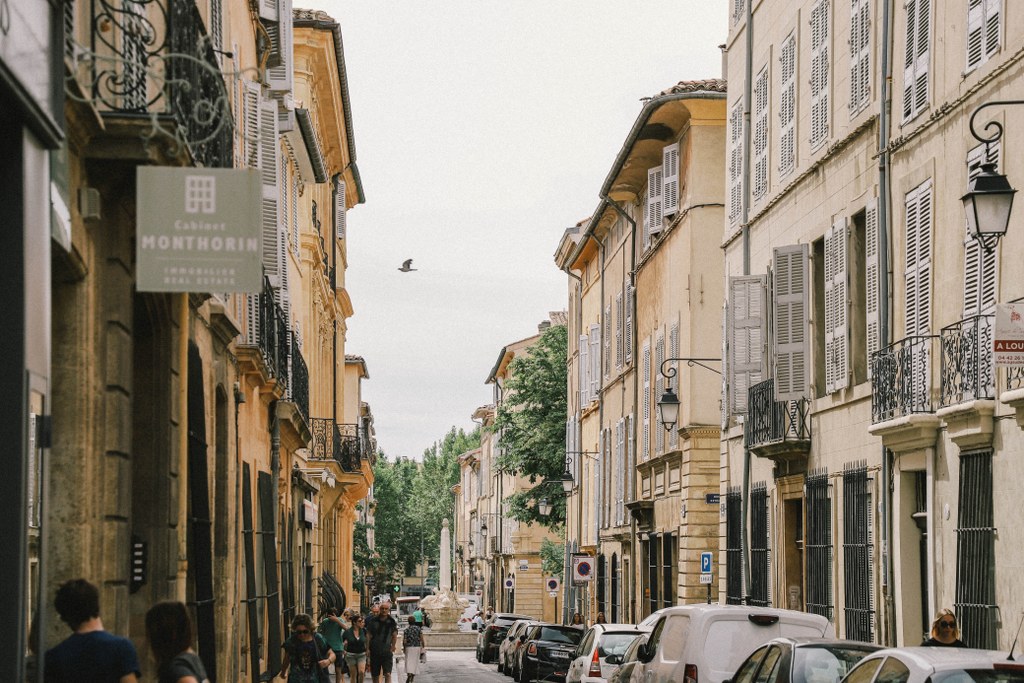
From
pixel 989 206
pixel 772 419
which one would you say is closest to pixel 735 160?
pixel 772 419

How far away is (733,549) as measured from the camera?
102ft

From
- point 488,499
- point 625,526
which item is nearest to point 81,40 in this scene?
point 625,526

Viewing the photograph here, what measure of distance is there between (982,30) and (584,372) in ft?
113

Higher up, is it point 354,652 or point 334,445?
point 334,445

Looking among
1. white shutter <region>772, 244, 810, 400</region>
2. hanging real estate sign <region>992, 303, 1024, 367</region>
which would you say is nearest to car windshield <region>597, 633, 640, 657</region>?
white shutter <region>772, 244, 810, 400</region>

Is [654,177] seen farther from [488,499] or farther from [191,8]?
[488,499]

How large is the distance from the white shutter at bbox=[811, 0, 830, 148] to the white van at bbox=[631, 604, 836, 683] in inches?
388

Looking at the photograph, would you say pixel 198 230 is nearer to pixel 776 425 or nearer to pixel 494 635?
pixel 776 425

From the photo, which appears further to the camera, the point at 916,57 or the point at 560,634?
the point at 560,634

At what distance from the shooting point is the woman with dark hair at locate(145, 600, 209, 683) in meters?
8.88

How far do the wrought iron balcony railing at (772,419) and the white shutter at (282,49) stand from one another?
8.57 m

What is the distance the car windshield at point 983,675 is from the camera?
33.8 feet

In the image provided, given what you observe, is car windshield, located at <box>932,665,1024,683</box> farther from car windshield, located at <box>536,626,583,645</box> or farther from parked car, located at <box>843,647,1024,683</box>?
car windshield, located at <box>536,626,583,645</box>

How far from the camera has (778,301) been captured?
26641 millimetres
